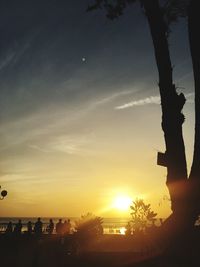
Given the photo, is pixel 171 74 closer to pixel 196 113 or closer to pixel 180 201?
pixel 196 113

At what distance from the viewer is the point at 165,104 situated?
5.64m

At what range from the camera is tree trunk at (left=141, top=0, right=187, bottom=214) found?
5.20 m

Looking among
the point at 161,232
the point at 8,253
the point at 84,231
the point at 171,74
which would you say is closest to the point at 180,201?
the point at 161,232

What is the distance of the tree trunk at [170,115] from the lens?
205 inches

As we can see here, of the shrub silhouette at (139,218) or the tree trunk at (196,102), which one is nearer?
the tree trunk at (196,102)

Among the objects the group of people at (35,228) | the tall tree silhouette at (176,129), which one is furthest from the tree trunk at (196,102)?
the group of people at (35,228)

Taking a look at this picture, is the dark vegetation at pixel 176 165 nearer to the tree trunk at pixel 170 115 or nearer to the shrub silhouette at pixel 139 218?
the tree trunk at pixel 170 115

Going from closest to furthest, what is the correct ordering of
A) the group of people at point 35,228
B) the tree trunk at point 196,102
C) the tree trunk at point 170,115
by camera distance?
the tree trunk at point 196,102 → the tree trunk at point 170,115 → the group of people at point 35,228

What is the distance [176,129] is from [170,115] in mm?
255

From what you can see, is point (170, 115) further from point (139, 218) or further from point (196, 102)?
point (139, 218)

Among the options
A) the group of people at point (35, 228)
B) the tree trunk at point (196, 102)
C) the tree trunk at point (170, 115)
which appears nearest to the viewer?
the tree trunk at point (196, 102)

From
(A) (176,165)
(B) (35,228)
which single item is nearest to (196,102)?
(A) (176,165)

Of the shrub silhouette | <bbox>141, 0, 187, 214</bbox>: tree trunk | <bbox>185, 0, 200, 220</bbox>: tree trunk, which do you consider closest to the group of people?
the shrub silhouette

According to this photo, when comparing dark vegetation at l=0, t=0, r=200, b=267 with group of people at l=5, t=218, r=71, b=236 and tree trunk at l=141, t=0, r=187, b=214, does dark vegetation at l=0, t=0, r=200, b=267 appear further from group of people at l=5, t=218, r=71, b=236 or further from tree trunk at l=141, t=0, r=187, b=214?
group of people at l=5, t=218, r=71, b=236
